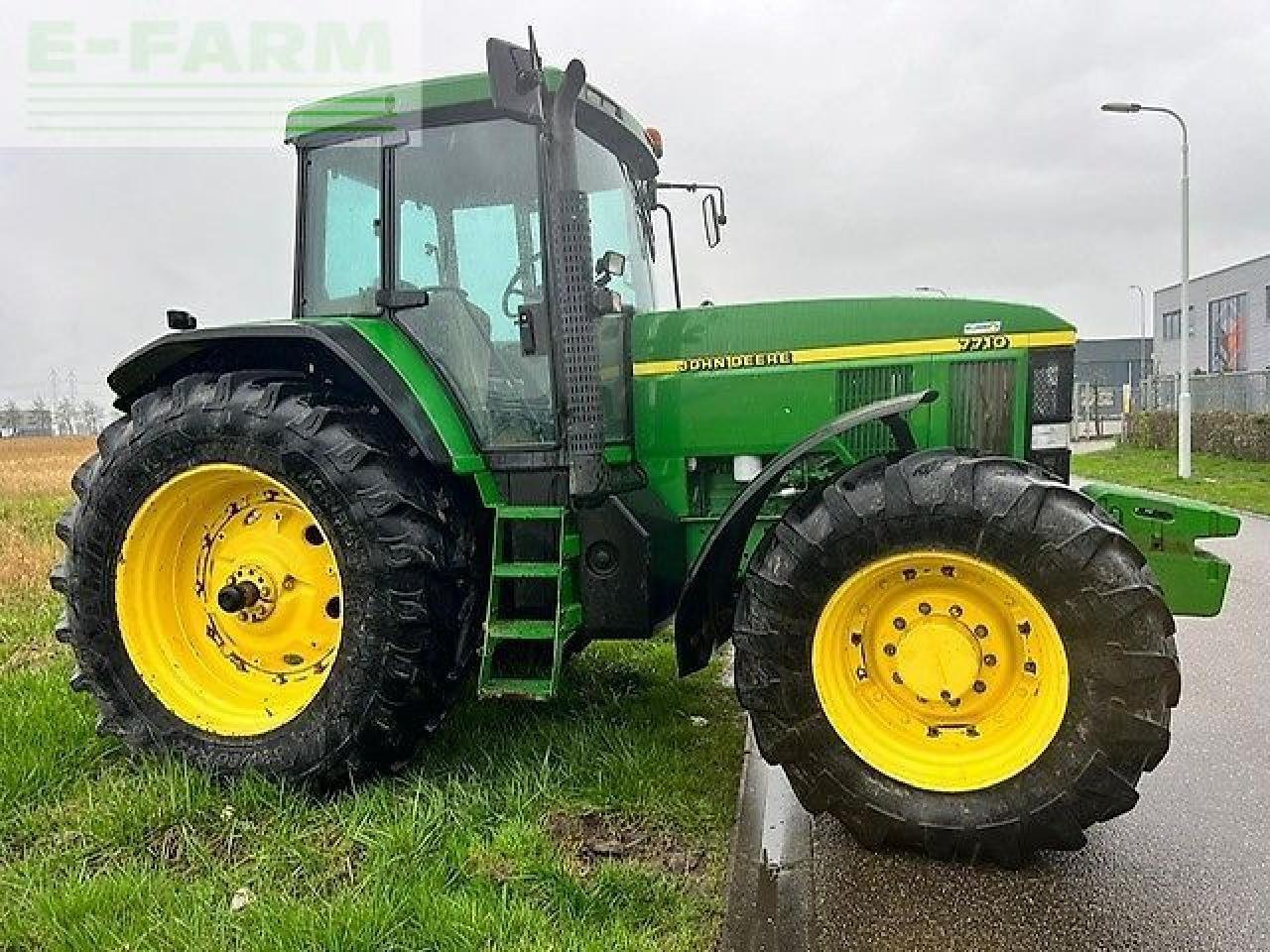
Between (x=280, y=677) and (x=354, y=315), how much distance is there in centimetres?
140

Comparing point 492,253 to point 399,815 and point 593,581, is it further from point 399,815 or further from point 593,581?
point 399,815

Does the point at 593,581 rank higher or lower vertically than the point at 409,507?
lower

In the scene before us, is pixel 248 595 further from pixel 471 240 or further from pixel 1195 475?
pixel 1195 475

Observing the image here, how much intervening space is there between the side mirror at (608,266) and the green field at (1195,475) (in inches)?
429

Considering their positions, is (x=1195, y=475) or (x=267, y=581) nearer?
(x=267, y=581)

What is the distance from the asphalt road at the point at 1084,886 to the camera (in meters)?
2.72

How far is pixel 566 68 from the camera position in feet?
11.6

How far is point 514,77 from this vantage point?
3.40 meters

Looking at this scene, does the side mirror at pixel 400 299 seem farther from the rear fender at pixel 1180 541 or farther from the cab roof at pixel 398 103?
the rear fender at pixel 1180 541

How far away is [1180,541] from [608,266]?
7.38 feet

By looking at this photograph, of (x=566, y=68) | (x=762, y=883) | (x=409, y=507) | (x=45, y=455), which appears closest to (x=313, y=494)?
(x=409, y=507)

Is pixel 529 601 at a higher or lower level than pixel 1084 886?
higher

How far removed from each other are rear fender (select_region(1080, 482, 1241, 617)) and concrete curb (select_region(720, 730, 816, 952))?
144 centimetres

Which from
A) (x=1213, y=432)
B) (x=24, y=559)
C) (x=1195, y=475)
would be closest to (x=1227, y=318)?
(x=1213, y=432)
